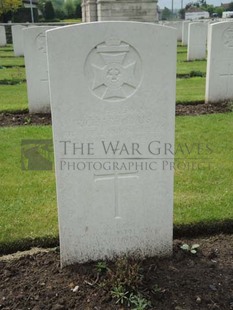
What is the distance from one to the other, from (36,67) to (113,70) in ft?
16.5

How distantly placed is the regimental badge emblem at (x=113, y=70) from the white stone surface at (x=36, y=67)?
4.70 metres

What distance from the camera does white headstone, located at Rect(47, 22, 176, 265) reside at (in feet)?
7.87

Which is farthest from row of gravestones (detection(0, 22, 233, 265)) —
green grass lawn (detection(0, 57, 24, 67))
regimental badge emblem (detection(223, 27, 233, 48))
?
green grass lawn (detection(0, 57, 24, 67))

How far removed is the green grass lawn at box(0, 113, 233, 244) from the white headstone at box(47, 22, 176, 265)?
2.30 feet

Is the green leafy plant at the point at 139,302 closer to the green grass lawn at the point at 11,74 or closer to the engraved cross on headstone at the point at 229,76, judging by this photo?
the engraved cross on headstone at the point at 229,76

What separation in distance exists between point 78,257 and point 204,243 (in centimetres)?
104

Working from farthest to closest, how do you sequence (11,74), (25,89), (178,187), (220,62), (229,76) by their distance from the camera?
1. (11,74)
2. (25,89)
3. (229,76)
4. (220,62)
5. (178,187)

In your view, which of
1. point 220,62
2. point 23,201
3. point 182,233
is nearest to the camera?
point 182,233

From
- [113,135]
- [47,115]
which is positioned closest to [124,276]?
[113,135]

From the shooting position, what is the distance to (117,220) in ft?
9.15

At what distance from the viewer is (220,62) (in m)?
7.68

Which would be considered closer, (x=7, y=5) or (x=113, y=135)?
(x=113, y=135)

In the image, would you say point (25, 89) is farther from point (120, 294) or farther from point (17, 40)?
point (17, 40)

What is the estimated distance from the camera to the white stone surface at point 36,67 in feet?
22.9
